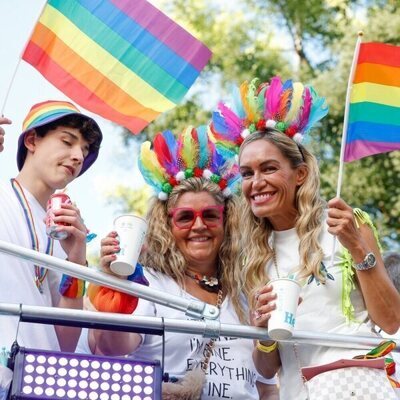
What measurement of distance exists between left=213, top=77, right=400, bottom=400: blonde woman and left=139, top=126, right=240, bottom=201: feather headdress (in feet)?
0.66

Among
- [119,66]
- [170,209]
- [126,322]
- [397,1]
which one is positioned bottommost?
[126,322]

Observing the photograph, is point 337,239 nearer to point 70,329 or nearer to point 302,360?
point 302,360

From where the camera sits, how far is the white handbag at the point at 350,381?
4.81m

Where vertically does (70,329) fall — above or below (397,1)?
below

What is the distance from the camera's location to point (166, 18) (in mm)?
6031

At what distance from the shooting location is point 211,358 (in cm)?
552

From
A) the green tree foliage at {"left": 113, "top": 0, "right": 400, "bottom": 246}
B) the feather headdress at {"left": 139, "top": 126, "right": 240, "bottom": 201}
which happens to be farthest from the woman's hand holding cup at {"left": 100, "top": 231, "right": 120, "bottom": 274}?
the green tree foliage at {"left": 113, "top": 0, "right": 400, "bottom": 246}

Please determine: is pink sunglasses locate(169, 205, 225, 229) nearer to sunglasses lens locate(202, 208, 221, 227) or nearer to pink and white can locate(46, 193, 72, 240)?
sunglasses lens locate(202, 208, 221, 227)

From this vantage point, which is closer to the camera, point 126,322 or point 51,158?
point 126,322

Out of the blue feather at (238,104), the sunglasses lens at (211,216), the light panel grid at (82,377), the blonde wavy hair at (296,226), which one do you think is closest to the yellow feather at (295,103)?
the blonde wavy hair at (296,226)

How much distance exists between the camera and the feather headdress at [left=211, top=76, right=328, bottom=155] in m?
5.86

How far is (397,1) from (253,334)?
554 inches

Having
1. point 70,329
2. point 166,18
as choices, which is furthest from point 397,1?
point 70,329

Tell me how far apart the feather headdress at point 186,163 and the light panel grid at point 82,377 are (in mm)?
1682
